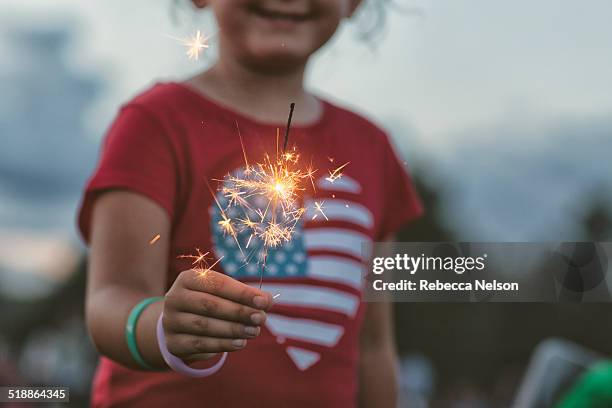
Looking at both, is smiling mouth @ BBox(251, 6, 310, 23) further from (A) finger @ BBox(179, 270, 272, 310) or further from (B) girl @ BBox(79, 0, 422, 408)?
(A) finger @ BBox(179, 270, 272, 310)

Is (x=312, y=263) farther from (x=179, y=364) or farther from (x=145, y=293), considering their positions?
(x=179, y=364)

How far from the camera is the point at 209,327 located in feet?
Result: 2.38

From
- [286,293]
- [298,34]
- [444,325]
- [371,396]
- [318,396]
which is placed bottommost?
[444,325]

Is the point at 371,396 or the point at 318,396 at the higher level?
the point at 318,396

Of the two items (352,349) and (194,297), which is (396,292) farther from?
(194,297)

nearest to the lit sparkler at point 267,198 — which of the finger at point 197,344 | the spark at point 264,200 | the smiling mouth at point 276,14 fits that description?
the spark at point 264,200

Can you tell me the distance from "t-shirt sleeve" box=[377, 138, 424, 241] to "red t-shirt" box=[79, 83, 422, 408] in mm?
118

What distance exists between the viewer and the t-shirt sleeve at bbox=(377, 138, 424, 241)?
1.27 metres

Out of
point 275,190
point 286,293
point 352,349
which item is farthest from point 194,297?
point 352,349

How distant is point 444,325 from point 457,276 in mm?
7949

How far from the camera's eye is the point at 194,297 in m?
0.73

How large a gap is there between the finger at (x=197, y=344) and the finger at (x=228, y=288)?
0.04 m

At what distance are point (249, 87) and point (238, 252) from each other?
0.71 feet

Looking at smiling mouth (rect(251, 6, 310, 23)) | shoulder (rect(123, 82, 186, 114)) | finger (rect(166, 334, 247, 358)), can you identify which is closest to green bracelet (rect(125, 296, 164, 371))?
finger (rect(166, 334, 247, 358))
